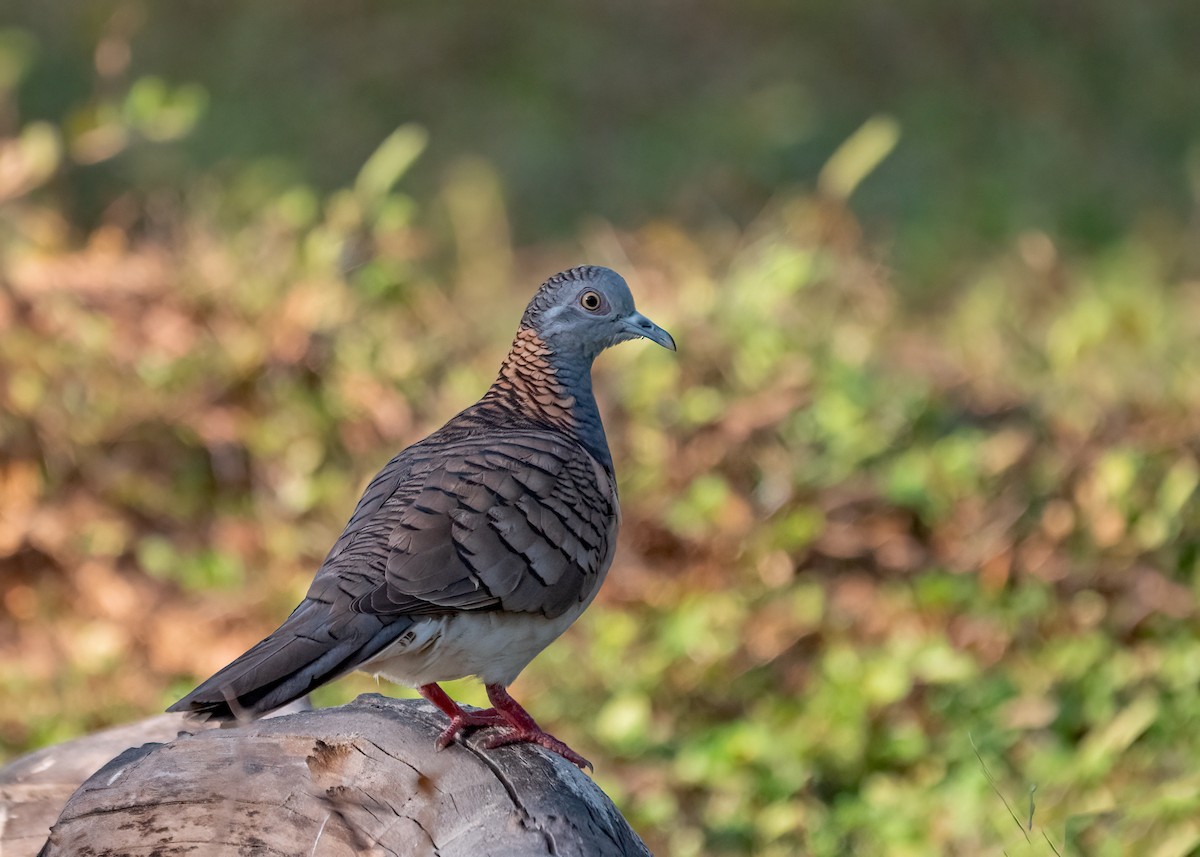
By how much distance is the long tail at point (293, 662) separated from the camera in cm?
219

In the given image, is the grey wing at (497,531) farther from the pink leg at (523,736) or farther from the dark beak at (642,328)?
the dark beak at (642,328)

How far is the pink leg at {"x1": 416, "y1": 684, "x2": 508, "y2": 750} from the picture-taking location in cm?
261

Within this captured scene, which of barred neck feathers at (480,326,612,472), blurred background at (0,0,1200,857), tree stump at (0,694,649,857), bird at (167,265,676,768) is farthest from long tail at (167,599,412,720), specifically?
blurred background at (0,0,1200,857)

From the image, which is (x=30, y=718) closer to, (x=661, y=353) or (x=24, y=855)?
(x=24, y=855)

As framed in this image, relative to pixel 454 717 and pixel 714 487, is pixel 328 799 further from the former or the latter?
pixel 714 487

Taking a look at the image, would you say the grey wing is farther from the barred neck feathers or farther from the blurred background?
the blurred background

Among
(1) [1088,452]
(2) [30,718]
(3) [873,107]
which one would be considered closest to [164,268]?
(2) [30,718]

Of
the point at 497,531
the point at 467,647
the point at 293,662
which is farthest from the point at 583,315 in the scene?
the point at 293,662

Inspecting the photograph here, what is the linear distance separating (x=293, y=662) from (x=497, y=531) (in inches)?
22.2

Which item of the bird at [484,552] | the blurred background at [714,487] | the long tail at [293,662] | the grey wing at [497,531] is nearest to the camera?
the long tail at [293,662]

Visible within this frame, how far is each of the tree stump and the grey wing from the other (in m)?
0.26

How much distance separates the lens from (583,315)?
3.22 meters

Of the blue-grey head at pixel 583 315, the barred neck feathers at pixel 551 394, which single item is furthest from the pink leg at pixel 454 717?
the blue-grey head at pixel 583 315

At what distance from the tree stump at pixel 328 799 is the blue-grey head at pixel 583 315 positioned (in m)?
0.99
